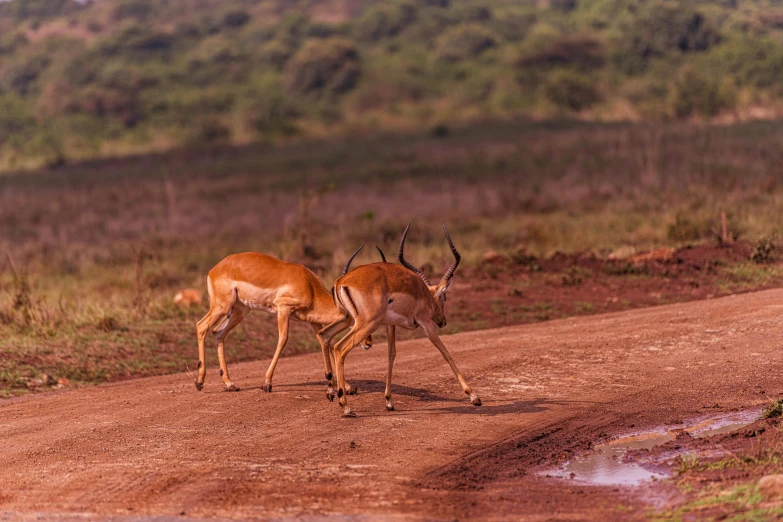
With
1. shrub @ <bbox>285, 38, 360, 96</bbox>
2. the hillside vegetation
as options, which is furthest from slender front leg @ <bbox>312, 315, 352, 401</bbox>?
shrub @ <bbox>285, 38, 360, 96</bbox>

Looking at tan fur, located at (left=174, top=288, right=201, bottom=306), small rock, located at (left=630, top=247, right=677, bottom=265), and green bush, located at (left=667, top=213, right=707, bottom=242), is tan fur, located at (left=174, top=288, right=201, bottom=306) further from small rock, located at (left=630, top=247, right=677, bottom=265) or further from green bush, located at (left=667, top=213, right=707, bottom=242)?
green bush, located at (left=667, top=213, right=707, bottom=242)

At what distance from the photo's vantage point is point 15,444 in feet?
27.7

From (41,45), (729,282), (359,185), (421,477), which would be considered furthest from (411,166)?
(41,45)

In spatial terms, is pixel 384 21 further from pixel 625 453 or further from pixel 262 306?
pixel 625 453

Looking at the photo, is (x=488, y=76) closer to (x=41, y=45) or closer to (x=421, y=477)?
(x=41, y=45)

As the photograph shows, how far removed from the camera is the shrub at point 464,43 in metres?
65.0

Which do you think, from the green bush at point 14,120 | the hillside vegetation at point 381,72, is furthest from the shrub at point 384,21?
the green bush at point 14,120

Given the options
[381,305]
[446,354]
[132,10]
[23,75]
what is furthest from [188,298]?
[132,10]

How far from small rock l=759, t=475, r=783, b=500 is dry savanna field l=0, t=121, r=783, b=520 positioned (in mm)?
117

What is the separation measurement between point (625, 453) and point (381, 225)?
609 inches

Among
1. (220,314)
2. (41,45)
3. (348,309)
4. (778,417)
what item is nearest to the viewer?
(778,417)

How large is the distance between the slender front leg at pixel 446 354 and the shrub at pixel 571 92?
4309 centimetres

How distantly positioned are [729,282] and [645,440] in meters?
7.95

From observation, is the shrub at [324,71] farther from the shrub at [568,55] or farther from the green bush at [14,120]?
the green bush at [14,120]
